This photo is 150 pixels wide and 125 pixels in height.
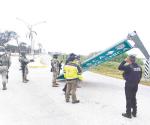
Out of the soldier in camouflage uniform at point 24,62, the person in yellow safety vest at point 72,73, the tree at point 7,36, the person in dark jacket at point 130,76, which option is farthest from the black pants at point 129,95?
the tree at point 7,36

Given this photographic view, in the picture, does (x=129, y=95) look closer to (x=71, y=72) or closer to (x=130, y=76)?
(x=130, y=76)

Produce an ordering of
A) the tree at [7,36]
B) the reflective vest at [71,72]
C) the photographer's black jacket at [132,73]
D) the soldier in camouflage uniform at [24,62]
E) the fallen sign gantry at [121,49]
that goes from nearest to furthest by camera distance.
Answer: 1. the photographer's black jacket at [132,73]
2. the reflective vest at [71,72]
3. the fallen sign gantry at [121,49]
4. the soldier in camouflage uniform at [24,62]
5. the tree at [7,36]

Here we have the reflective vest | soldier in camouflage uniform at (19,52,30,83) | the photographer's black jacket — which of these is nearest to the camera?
the photographer's black jacket

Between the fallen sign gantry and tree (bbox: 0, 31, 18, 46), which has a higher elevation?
tree (bbox: 0, 31, 18, 46)

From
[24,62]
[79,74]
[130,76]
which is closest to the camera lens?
[130,76]

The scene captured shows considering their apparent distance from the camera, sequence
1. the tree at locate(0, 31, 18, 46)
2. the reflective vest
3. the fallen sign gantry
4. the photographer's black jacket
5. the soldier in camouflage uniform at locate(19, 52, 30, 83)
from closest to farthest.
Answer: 1. the photographer's black jacket
2. the reflective vest
3. the fallen sign gantry
4. the soldier in camouflage uniform at locate(19, 52, 30, 83)
5. the tree at locate(0, 31, 18, 46)

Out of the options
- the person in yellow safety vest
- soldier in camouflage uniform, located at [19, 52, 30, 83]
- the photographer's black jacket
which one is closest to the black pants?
the photographer's black jacket

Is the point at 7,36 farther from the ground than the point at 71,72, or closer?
farther from the ground

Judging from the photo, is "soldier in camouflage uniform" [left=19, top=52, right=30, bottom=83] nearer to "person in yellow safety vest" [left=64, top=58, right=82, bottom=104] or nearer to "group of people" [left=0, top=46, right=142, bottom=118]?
"group of people" [left=0, top=46, right=142, bottom=118]

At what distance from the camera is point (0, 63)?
15.1 meters

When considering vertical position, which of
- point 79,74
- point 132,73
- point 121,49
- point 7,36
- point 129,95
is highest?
point 7,36

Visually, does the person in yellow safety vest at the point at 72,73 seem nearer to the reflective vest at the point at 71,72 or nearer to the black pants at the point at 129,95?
the reflective vest at the point at 71,72

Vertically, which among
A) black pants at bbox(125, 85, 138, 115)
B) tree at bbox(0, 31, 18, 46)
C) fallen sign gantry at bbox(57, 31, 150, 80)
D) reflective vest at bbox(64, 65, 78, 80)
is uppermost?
tree at bbox(0, 31, 18, 46)

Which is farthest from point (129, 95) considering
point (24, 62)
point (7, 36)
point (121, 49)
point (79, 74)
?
point (7, 36)
